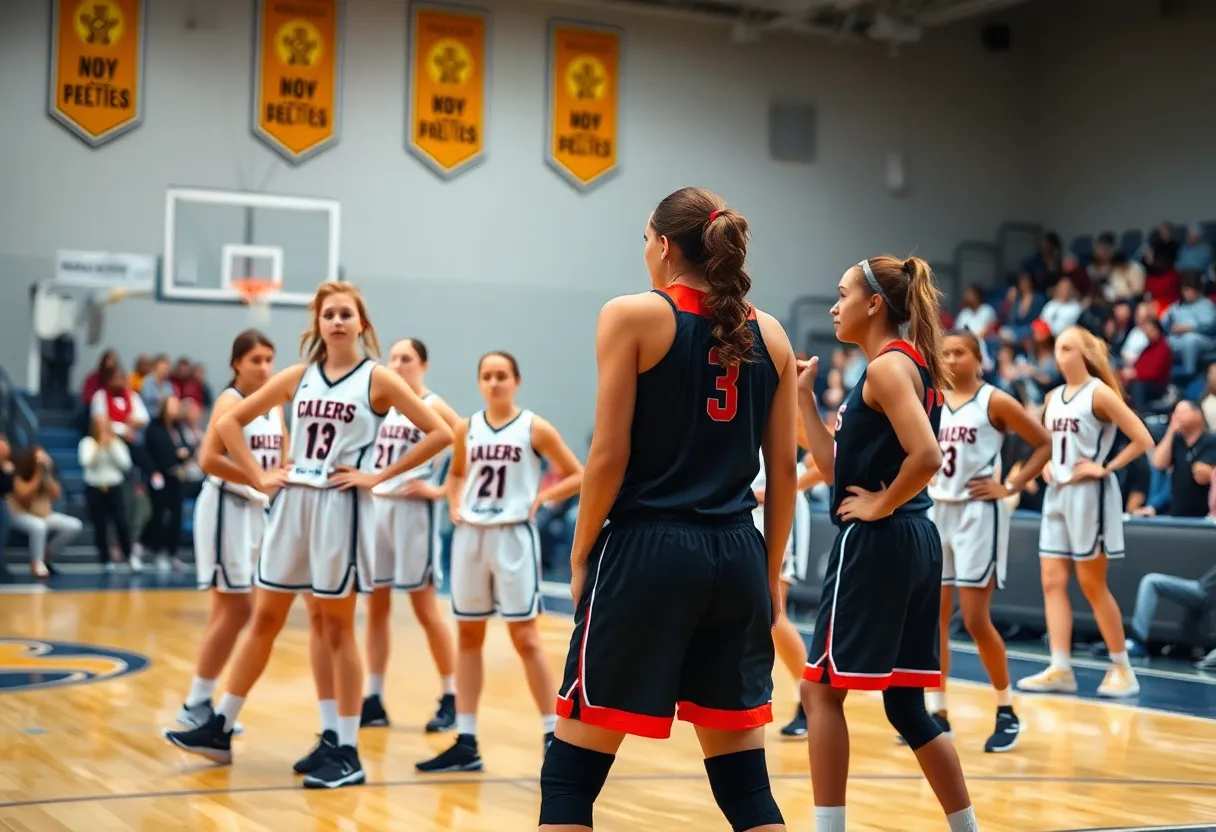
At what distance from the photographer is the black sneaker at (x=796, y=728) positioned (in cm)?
661

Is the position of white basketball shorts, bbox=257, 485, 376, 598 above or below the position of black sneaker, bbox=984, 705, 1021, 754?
above

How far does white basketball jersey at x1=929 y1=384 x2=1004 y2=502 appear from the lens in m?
6.56

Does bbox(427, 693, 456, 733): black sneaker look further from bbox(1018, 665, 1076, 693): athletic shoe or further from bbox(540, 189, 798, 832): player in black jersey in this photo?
bbox(540, 189, 798, 832): player in black jersey

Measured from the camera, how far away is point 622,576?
3.15 meters

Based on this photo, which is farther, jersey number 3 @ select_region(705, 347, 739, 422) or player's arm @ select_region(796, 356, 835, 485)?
player's arm @ select_region(796, 356, 835, 485)

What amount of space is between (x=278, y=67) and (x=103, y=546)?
5.97 metres

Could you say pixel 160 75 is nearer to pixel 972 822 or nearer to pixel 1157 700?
pixel 1157 700

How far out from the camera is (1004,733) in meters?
6.30

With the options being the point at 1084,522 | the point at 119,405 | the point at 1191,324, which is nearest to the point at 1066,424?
the point at 1084,522

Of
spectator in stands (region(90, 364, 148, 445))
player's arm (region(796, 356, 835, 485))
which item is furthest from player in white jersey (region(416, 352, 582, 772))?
spectator in stands (region(90, 364, 148, 445))

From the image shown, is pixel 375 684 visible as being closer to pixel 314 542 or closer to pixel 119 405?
pixel 314 542

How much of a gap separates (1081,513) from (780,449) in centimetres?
508

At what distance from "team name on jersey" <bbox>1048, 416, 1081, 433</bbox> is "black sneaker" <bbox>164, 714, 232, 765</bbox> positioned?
183 inches

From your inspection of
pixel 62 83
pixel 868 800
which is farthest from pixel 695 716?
pixel 62 83
